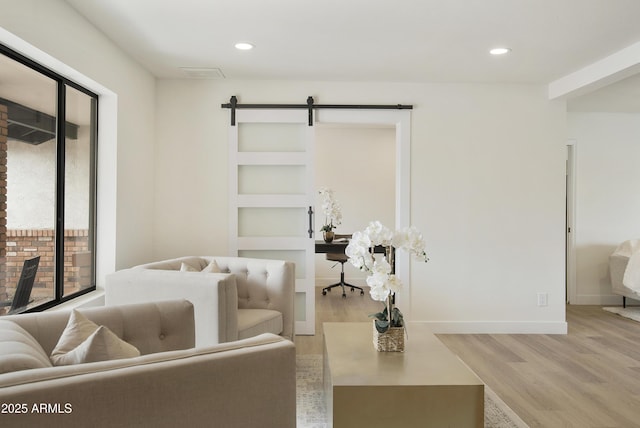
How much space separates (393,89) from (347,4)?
5.82ft

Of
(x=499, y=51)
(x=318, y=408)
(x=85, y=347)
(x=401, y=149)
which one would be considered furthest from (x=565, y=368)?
(x=85, y=347)

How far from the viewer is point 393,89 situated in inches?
172

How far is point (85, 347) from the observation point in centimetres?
130

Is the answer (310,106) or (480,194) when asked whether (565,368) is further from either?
(310,106)

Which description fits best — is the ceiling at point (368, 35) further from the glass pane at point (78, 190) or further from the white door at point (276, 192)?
the glass pane at point (78, 190)

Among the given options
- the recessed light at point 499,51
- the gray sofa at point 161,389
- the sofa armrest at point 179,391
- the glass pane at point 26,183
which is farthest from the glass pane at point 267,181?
the sofa armrest at point 179,391

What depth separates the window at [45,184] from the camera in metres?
2.42

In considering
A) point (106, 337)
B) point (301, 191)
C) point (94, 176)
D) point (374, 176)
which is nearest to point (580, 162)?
point (374, 176)

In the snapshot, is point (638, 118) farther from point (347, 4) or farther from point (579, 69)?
point (347, 4)

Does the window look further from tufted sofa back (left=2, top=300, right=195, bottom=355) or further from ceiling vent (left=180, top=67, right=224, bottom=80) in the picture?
tufted sofa back (left=2, top=300, right=195, bottom=355)

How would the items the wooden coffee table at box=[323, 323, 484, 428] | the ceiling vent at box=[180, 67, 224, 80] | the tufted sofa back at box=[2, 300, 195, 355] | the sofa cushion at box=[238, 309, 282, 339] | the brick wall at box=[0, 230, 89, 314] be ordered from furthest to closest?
the ceiling vent at box=[180, 67, 224, 80], the sofa cushion at box=[238, 309, 282, 339], the brick wall at box=[0, 230, 89, 314], the wooden coffee table at box=[323, 323, 484, 428], the tufted sofa back at box=[2, 300, 195, 355]

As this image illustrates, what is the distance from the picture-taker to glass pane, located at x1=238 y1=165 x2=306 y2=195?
14.2 ft

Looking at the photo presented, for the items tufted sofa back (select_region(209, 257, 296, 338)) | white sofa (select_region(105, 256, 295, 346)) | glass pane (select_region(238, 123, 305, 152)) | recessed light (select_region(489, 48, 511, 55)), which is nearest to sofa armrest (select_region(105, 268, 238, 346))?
white sofa (select_region(105, 256, 295, 346))

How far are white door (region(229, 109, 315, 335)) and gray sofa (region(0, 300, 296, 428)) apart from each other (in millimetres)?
2771
